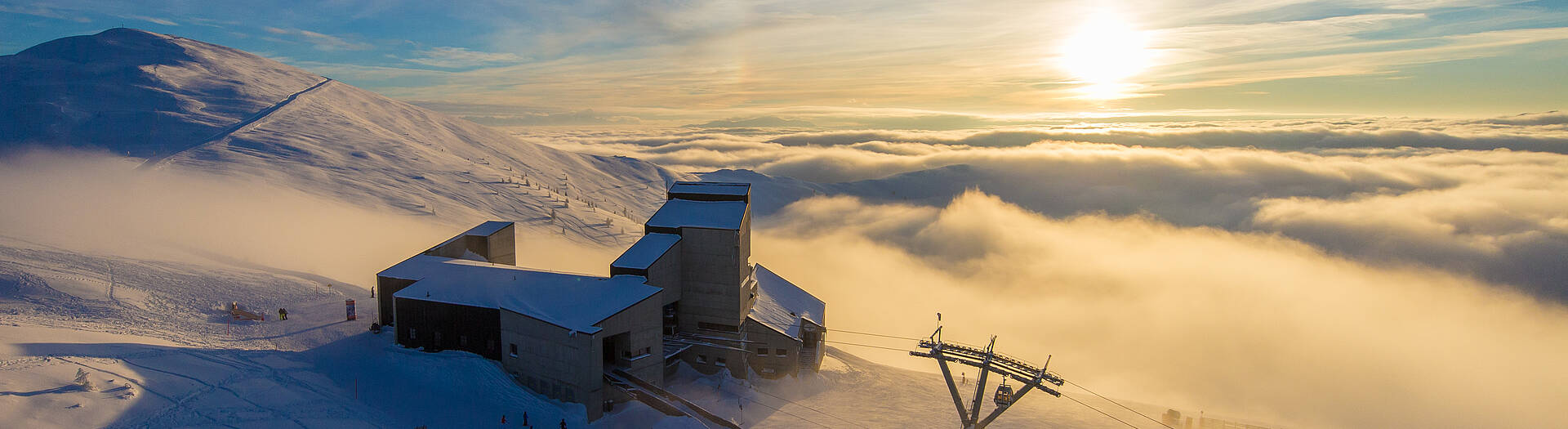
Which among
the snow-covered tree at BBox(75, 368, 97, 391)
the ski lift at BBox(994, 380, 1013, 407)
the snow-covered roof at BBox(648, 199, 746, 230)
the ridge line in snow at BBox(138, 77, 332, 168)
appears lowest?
the ski lift at BBox(994, 380, 1013, 407)

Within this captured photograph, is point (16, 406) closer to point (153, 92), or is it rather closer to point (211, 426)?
point (211, 426)

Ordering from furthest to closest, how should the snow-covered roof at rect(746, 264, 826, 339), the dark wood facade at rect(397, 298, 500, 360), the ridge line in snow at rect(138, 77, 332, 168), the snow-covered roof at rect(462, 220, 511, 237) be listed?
the ridge line in snow at rect(138, 77, 332, 168), the snow-covered roof at rect(462, 220, 511, 237), the snow-covered roof at rect(746, 264, 826, 339), the dark wood facade at rect(397, 298, 500, 360)

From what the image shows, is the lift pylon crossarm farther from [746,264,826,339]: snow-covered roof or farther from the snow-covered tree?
the snow-covered tree

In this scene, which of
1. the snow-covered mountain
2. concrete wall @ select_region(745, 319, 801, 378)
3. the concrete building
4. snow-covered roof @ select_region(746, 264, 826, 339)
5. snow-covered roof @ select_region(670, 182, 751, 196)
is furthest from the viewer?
the snow-covered mountain

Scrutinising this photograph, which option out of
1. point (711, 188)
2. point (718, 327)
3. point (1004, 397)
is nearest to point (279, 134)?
point (711, 188)

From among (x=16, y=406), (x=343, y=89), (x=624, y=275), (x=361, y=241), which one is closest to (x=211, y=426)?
(x=16, y=406)

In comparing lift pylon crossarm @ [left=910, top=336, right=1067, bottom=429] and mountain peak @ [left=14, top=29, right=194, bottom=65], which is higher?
mountain peak @ [left=14, top=29, right=194, bottom=65]

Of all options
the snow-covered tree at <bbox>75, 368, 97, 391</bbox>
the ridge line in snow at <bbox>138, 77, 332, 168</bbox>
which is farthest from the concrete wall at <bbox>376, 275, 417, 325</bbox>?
the ridge line in snow at <bbox>138, 77, 332, 168</bbox>
